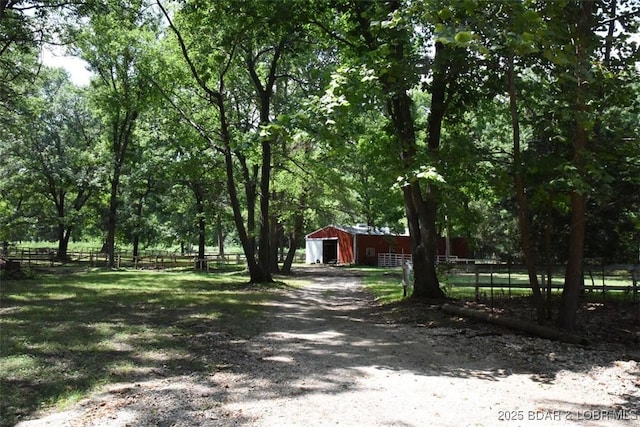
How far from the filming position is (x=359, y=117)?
50.8 ft

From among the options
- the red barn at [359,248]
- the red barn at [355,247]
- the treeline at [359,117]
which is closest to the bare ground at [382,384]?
the treeline at [359,117]

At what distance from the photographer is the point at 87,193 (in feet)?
138

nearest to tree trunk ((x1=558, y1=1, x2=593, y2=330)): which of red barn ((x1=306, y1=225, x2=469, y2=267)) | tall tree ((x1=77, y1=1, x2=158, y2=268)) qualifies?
tall tree ((x1=77, y1=1, x2=158, y2=268))

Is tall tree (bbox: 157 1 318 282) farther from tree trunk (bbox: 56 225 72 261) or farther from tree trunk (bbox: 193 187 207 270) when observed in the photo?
tree trunk (bbox: 56 225 72 261)

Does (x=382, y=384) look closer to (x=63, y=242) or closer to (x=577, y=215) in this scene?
(x=577, y=215)

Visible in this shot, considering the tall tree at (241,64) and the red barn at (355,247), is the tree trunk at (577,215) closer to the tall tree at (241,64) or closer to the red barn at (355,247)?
the tall tree at (241,64)

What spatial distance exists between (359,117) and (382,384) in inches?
428

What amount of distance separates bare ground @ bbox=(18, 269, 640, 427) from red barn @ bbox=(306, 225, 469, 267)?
36138mm

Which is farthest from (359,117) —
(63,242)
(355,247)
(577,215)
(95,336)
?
(63,242)

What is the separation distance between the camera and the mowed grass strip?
5.56 metres

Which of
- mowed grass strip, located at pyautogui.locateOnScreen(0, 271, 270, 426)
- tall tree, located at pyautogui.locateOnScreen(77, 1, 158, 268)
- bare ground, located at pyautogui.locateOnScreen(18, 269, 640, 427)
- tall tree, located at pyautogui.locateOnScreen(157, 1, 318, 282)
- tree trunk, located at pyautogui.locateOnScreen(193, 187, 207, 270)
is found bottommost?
bare ground, located at pyautogui.locateOnScreen(18, 269, 640, 427)

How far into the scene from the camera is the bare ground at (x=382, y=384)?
4.65 m

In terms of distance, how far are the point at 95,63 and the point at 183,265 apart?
1433cm

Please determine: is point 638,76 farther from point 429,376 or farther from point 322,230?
point 322,230
